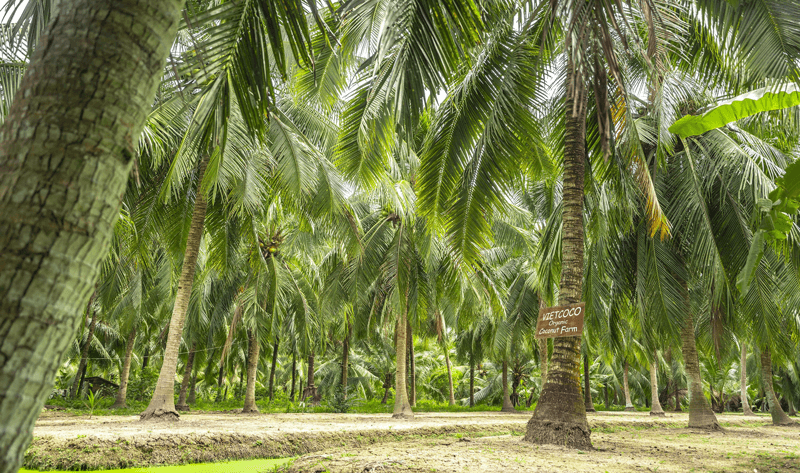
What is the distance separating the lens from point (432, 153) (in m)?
6.71

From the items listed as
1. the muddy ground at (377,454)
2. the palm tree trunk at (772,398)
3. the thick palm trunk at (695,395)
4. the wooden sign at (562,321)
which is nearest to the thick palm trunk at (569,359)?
the muddy ground at (377,454)

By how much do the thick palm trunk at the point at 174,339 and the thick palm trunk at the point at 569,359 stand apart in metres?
6.25

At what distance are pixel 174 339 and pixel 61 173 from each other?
8608mm

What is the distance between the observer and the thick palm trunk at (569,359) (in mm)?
5730

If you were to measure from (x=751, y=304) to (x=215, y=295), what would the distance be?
15736 millimetres

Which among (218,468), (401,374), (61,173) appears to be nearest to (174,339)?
(218,468)

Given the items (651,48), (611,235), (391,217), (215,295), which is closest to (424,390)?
(215,295)

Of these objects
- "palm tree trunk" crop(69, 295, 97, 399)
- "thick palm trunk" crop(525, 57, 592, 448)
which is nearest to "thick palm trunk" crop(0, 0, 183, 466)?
"thick palm trunk" crop(525, 57, 592, 448)

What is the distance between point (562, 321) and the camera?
5.67m

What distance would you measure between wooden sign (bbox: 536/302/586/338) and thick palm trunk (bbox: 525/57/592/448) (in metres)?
0.41

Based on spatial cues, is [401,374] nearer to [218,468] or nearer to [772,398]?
[218,468]

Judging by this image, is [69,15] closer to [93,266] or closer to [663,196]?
[93,266]

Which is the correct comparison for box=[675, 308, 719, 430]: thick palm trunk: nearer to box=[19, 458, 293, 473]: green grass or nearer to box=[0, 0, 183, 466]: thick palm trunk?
box=[19, 458, 293, 473]: green grass

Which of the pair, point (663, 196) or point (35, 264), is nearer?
point (35, 264)
